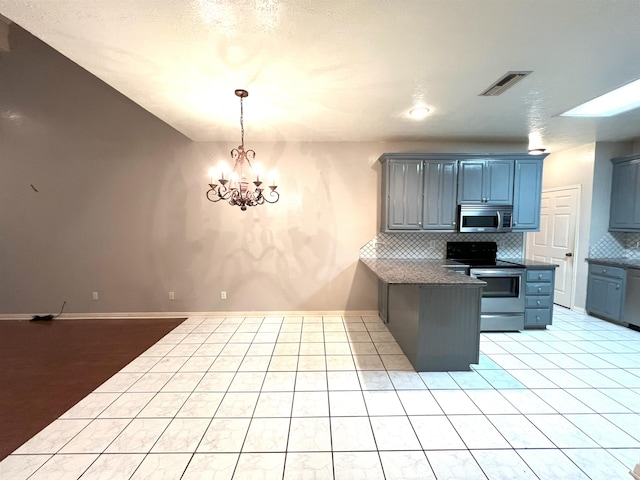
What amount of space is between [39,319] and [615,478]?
646 cm

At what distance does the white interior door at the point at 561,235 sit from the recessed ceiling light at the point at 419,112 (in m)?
3.33

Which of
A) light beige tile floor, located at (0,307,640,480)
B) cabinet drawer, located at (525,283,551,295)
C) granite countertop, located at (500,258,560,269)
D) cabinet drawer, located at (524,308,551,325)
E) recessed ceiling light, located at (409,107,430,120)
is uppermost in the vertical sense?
recessed ceiling light, located at (409,107,430,120)

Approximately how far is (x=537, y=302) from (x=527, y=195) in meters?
1.49

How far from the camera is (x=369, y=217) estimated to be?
414cm

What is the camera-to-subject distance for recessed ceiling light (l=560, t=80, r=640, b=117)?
2.65m

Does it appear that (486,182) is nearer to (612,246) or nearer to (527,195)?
(527,195)

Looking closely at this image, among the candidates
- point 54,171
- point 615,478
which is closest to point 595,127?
point 615,478

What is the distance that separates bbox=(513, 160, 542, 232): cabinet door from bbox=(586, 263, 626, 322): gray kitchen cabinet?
1202 mm

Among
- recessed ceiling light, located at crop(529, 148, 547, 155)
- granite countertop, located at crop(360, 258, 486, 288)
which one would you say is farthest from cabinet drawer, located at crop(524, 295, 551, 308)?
recessed ceiling light, located at crop(529, 148, 547, 155)

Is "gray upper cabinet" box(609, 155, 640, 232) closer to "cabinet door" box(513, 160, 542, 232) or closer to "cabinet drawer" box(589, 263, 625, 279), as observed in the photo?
"cabinet drawer" box(589, 263, 625, 279)

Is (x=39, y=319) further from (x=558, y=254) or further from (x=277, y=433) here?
(x=558, y=254)

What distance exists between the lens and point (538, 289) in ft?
12.0

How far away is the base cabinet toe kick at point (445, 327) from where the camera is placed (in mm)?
2605

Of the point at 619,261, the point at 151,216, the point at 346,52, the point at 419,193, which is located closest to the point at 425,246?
the point at 419,193
